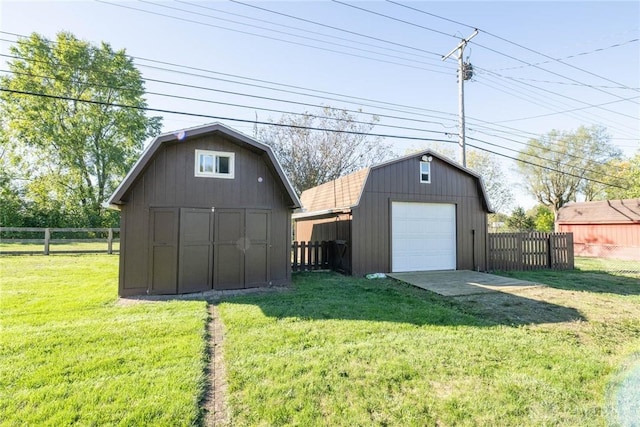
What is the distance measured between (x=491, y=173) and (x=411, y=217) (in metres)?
21.8

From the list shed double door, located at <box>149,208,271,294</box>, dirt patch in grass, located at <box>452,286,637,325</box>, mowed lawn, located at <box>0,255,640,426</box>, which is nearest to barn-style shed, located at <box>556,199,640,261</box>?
dirt patch in grass, located at <box>452,286,637,325</box>

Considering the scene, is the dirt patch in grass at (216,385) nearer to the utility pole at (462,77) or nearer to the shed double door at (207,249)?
the shed double door at (207,249)

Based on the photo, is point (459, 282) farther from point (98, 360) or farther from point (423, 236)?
point (98, 360)

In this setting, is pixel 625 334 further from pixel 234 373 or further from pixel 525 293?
pixel 234 373

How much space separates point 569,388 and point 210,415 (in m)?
3.21

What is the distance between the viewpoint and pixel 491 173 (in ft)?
89.4

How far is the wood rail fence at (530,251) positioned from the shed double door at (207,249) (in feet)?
26.4

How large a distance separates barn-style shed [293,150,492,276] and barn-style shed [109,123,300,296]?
2418 mm

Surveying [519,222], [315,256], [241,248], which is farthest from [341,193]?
[519,222]

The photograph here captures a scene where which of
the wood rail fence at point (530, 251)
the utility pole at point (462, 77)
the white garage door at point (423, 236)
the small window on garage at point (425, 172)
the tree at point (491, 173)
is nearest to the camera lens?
the white garage door at point (423, 236)

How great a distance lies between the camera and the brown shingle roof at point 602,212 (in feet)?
49.3

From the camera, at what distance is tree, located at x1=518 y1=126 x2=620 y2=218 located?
25125 mm

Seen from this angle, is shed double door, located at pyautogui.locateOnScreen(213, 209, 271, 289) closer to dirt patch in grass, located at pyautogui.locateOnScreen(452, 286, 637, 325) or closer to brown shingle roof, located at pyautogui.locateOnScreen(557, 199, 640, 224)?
dirt patch in grass, located at pyautogui.locateOnScreen(452, 286, 637, 325)

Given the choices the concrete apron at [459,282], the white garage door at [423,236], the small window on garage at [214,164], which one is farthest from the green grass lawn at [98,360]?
the white garage door at [423,236]
